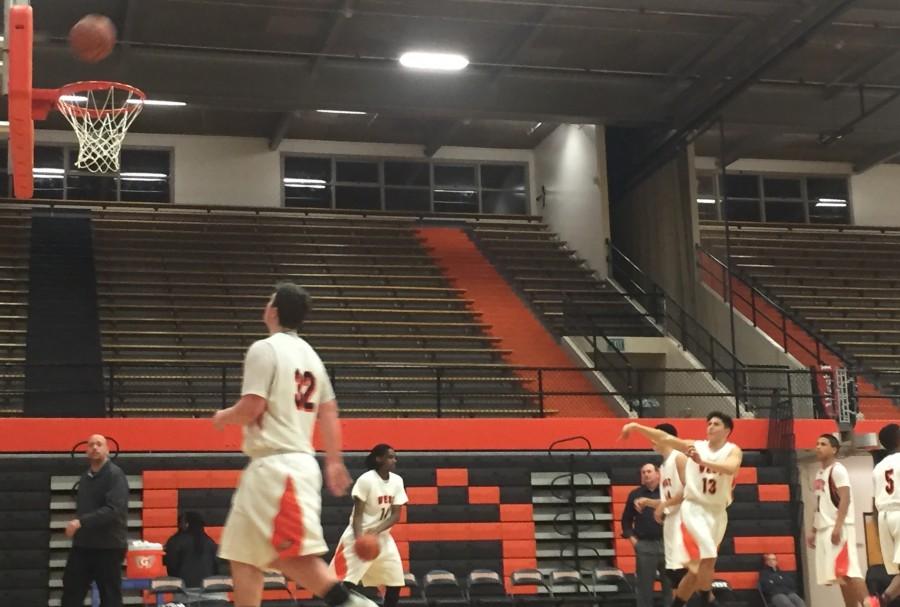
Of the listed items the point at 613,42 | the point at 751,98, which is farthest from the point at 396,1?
the point at 751,98

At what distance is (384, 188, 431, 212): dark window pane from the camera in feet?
89.4

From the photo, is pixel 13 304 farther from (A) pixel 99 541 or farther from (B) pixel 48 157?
(A) pixel 99 541

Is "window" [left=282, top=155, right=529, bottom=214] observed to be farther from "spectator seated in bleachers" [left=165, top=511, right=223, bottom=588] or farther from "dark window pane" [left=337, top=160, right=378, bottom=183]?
"spectator seated in bleachers" [left=165, top=511, right=223, bottom=588]

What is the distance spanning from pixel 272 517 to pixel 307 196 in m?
21.1

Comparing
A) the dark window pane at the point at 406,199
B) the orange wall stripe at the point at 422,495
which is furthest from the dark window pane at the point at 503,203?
the orange wall stripe at the point at 422,495

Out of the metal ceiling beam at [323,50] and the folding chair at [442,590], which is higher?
the metal ceiling beam at [323,50]

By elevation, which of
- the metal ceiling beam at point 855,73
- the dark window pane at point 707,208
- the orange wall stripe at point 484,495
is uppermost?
the metal ceiling beam at point 855,73

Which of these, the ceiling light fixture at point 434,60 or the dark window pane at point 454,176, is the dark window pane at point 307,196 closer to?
the dark window pane at point 454,176

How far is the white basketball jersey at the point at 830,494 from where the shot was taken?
12.4 meters

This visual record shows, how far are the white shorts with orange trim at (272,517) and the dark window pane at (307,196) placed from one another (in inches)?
815

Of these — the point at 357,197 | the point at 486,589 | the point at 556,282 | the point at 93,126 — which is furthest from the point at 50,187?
the point at 486,589

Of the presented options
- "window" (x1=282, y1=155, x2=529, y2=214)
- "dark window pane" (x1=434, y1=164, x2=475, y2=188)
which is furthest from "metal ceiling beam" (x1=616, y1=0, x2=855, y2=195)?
"dark window pane" (x1=434, y1=164, x2=475, y2=188)

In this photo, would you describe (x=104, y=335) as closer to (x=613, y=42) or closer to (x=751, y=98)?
(x=613, y=42)

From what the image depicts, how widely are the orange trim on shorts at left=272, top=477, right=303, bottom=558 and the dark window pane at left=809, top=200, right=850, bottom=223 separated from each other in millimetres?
25275
